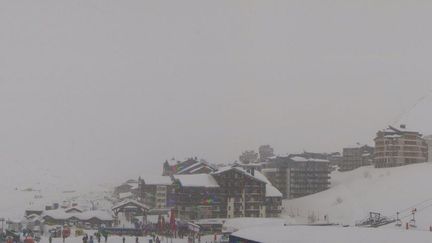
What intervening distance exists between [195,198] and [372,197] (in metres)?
22.7

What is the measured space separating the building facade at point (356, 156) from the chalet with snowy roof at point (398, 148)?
1090 cm

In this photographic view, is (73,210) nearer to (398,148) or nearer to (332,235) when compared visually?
(332,235)

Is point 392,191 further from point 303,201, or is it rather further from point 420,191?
point 303,201

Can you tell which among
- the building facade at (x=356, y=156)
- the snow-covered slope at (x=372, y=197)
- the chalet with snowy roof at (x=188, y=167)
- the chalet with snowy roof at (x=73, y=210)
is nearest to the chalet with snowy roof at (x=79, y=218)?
the chalet with snowy roof at (x=73, y=210)

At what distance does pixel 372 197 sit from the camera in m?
73.2

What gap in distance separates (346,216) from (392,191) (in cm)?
982

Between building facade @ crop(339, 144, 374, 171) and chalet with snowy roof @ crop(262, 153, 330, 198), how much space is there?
12.7m

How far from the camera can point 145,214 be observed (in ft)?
207

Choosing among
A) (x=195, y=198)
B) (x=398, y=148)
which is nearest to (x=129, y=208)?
(x=195, y=198)

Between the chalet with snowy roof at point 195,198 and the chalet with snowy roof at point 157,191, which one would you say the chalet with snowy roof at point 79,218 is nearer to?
the chalet with snowy roof at point 195,198

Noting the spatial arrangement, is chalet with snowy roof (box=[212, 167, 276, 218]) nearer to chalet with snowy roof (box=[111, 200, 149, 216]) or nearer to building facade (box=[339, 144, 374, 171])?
chalet with snowy roof (box=[111, 200, 149, 216])

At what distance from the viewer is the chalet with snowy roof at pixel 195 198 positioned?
68562mm

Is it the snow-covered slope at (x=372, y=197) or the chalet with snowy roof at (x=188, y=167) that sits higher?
the chalet with snowy roof at (x=188, y=167)

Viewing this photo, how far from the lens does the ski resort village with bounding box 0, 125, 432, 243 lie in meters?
49.0
